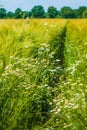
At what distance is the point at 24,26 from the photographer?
25.0 feet

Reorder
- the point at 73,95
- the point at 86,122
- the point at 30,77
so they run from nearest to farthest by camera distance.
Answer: the point at 86,122, the point at 73,95, the point at 30,77

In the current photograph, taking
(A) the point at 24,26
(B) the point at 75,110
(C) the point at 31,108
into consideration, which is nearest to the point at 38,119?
(C) the point at 31,108

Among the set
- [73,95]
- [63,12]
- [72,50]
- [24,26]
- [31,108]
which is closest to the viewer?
[73,95]

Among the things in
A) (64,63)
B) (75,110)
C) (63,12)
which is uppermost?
(75,110)

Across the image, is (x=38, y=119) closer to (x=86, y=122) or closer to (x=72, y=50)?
(x=86, y=122)

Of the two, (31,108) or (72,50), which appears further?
(72,50)

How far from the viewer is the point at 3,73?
4.24m

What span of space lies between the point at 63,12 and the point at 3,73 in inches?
2428

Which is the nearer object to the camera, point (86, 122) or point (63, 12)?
point (86, 122)

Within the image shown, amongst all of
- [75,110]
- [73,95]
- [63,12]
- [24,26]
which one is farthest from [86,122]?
[63,12]

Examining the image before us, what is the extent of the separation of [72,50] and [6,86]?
2.99m

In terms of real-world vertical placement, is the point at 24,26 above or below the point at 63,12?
above

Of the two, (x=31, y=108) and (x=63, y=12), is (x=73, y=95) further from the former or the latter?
(x=63, y=12)

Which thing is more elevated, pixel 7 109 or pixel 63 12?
pixel 7 109
